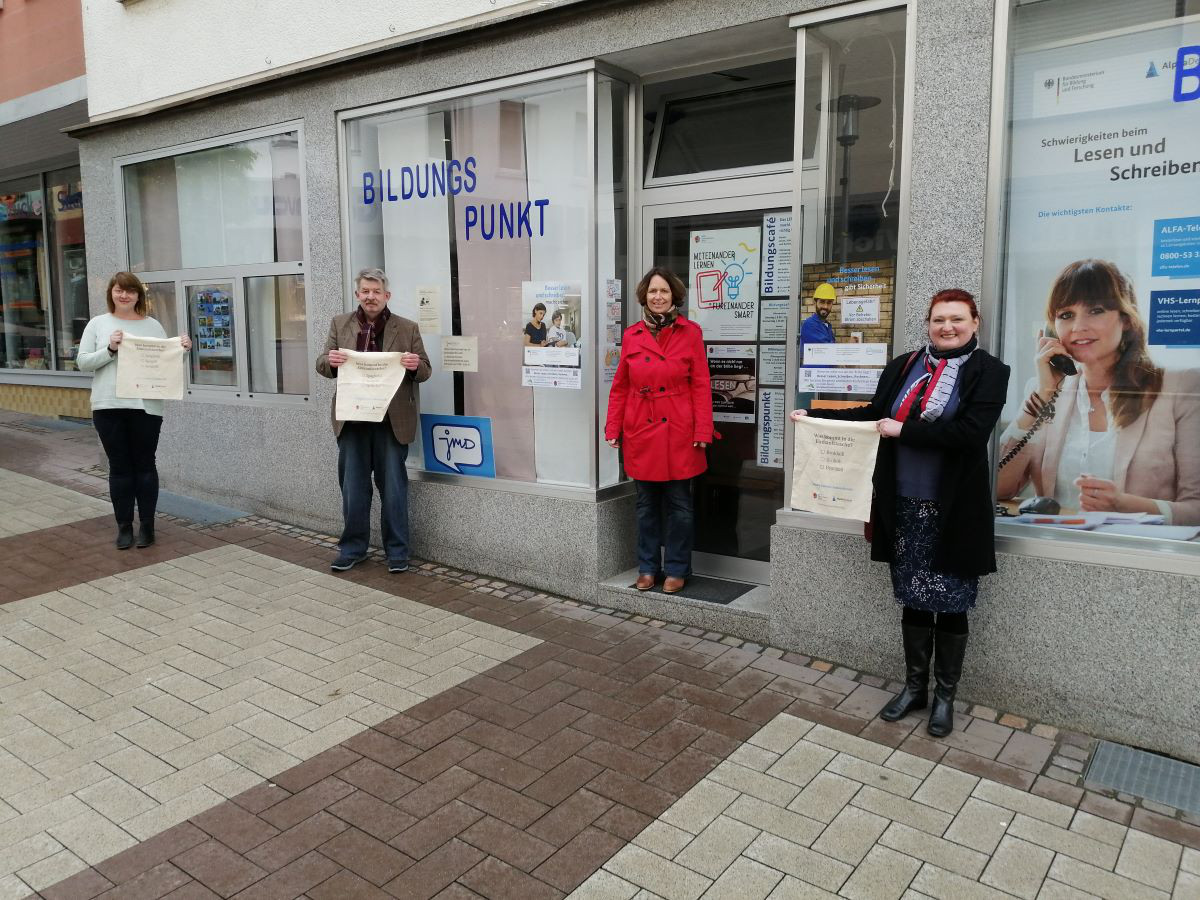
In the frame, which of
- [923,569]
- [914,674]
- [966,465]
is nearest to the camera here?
[966,465]

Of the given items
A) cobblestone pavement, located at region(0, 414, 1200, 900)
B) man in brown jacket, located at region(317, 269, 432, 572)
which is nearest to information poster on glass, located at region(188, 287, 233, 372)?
man in brown jacket, located at region(317, 269, 432, 572)

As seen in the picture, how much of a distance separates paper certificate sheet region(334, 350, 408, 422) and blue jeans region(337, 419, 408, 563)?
0.21 m

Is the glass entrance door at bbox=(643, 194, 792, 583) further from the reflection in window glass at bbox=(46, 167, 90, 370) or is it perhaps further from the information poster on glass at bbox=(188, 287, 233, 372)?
the reflection in window glass at bbox=(46, 167, 90, 370)

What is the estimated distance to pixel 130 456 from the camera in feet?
22.1

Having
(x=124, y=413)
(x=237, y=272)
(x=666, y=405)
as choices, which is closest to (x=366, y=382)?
(x=124, y=413)

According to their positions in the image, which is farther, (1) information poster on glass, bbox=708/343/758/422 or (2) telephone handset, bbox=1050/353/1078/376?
(1) information poster on glass, bbox=708/343/758/422

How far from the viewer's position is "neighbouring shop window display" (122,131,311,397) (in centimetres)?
739

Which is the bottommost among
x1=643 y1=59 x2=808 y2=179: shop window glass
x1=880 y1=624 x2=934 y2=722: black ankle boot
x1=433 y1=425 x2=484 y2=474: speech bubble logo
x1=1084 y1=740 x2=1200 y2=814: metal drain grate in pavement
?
x1=1084 y1=740 x2=1200 y2=814: metal drain grate in pavement

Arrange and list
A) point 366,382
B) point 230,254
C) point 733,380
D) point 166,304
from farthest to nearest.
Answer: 1. point 166,304
2. point 230,254
3. point 366,382
4. point 733,380

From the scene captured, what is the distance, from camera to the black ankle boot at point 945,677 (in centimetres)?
394

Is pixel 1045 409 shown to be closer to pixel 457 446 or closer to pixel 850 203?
pixel 850 203

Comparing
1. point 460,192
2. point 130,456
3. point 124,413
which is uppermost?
point 460,192

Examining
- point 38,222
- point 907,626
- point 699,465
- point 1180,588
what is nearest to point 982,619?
point 907,626

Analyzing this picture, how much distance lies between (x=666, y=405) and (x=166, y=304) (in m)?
5.62
